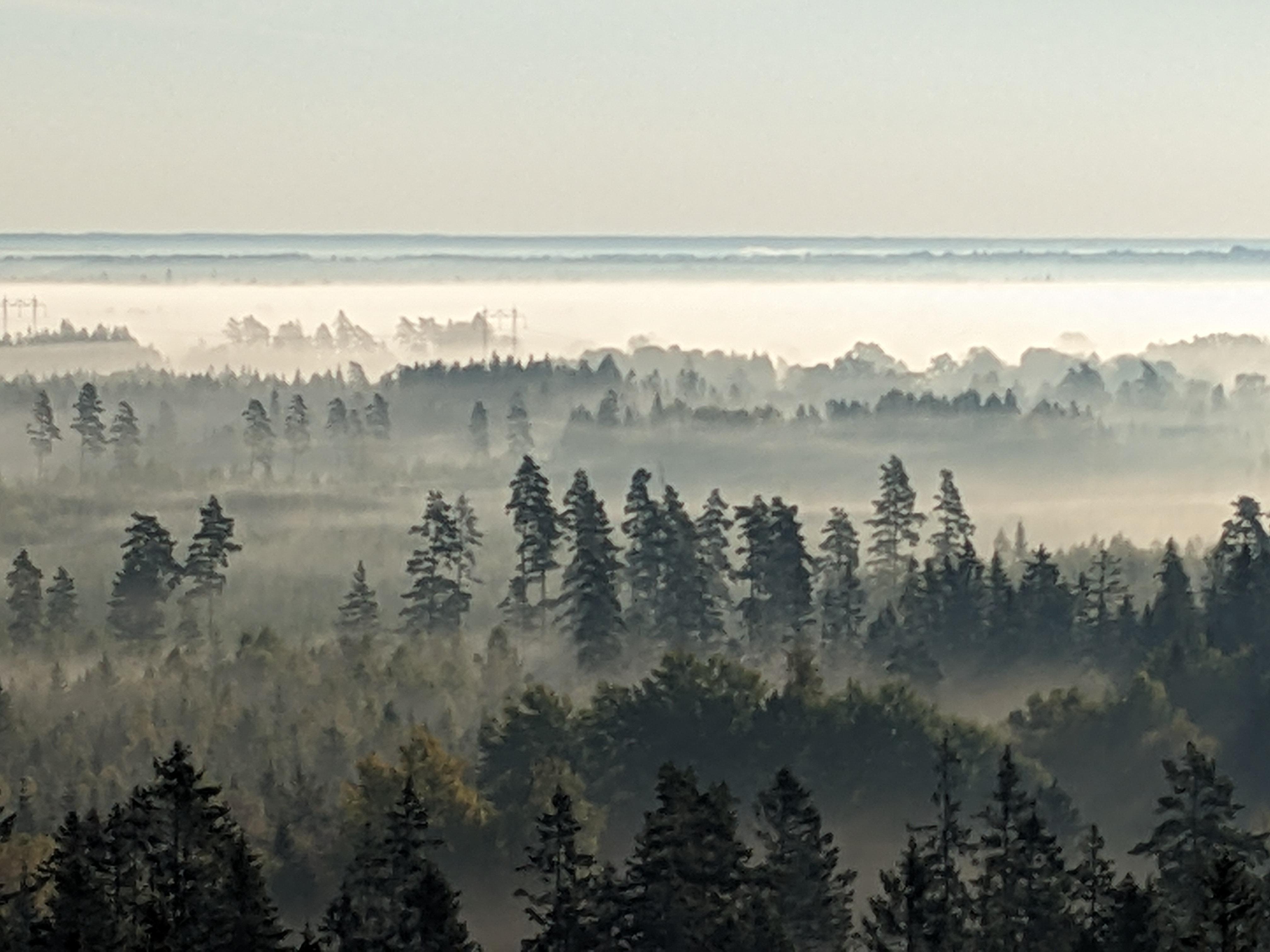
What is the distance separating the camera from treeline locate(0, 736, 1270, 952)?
254 ft

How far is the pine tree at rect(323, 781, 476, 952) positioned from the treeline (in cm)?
10

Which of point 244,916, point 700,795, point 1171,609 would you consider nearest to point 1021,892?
point 700,795

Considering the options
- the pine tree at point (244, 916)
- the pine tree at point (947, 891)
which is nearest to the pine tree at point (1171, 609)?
the pine tree at point (947, 891)

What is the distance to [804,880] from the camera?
9550 centimetres

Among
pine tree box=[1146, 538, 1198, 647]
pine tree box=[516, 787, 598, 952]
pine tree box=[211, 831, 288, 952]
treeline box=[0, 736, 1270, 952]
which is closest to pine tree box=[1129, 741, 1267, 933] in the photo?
treeline box=[0, 736, 1270, 952]

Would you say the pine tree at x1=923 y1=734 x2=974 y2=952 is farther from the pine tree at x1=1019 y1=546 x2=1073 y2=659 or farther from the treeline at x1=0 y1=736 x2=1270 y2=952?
the pine tree at x1=1019 y1=546 x2=1073 y2=659

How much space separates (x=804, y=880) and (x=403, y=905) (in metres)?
17.5

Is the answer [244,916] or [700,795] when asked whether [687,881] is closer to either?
[700,795]

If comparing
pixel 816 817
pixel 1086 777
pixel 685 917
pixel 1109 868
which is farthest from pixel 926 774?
pixel 685 917

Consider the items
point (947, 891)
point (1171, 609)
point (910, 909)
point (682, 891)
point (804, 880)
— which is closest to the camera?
point (682, 891)

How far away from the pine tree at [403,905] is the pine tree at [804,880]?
1396cm

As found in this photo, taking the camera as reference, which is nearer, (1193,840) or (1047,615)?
(1193,840)

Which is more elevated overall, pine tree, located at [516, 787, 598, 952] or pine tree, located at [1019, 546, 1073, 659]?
pine tree, located at [516, 787, 598, 952]

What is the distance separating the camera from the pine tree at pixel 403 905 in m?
80.9
